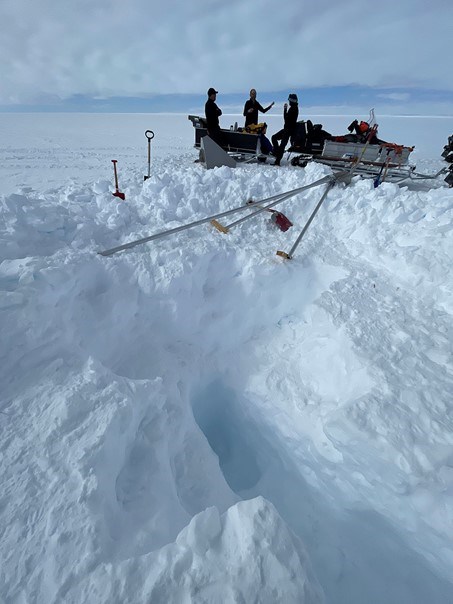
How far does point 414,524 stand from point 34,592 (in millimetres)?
2141

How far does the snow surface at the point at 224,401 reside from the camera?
1.29 metres

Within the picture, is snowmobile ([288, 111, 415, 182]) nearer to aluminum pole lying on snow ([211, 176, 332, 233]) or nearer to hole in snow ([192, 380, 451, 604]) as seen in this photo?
aluminum pole lying on snow ([211, 176, 332, 233])

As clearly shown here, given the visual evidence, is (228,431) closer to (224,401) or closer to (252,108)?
(224,401)

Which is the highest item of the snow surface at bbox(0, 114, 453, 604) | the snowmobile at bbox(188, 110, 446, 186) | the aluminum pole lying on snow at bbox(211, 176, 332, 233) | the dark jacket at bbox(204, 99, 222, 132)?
the dark jacket at bbox(204, 99, 222, 132)

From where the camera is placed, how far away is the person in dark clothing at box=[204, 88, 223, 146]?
607 centimetres

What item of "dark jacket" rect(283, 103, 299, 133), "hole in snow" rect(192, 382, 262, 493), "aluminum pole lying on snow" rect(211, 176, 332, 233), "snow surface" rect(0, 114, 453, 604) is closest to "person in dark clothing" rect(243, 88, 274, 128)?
"dark jacket" rect(283, 103, 299, 133)

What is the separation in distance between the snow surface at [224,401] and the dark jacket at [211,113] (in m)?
3.03

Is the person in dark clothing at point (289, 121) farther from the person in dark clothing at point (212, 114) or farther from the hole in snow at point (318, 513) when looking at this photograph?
the hole in snow at point (318, 513)

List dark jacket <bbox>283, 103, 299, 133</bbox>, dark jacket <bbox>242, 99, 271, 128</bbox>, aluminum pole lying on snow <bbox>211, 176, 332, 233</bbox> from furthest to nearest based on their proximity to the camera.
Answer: dark jacket <bbox>242, 99, 271, 128</bbox> < dark jacket <bbox>283, 103, 299, 133</bbox> < aluminum pole lying on snow <bbox>211, 176, 332, 233</bbox>

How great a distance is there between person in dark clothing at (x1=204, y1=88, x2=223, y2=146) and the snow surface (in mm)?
2954

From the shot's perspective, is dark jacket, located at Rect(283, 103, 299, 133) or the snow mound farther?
dark jacket, located at Rect(283, 103, 299, 133)

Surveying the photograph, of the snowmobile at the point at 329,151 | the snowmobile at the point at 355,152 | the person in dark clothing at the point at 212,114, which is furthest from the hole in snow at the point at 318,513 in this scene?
the person in dark clothing at the point at 212,114

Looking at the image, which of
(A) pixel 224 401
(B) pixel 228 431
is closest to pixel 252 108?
(A) pixel 224 401

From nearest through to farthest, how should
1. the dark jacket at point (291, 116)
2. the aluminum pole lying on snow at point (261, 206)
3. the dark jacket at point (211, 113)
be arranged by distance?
1. the aluminum pole lying on snow at point (261, 206)
2. the dark jacket at point (211, 113)
3. the dark jacket at point (291, 116)
